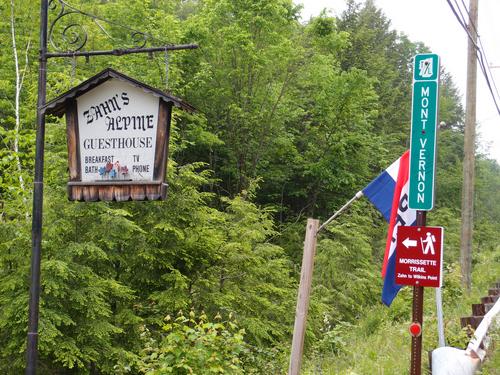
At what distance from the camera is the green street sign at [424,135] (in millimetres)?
5477

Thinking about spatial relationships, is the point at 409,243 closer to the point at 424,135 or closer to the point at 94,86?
the point at 424,135

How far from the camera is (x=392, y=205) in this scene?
703 cm

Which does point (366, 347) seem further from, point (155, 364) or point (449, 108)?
point (449, 108)

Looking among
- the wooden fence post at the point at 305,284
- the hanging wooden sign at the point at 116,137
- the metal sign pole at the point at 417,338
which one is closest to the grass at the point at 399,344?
the wooden fence post at the point at 305,284

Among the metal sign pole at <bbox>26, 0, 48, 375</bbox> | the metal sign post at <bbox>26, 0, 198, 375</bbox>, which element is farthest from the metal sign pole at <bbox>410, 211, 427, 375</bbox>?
the metal sign pole at <bbox>26, 0, 48, 375</bbox>

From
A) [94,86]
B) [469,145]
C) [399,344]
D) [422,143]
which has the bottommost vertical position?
[399,344]

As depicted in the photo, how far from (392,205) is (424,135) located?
166 centimetres

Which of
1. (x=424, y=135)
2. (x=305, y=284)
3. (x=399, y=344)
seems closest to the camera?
(x=424, y=135)

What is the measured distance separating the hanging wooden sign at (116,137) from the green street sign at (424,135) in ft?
7.56

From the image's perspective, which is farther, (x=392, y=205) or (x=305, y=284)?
(x=305, y=284)

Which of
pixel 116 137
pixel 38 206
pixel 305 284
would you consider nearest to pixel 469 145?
pixel 305 284

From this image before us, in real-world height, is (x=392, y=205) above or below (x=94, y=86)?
below

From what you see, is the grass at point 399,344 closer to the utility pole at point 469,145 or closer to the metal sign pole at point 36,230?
the utility pole at point 469,145

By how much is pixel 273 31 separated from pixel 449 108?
28.9 metres
